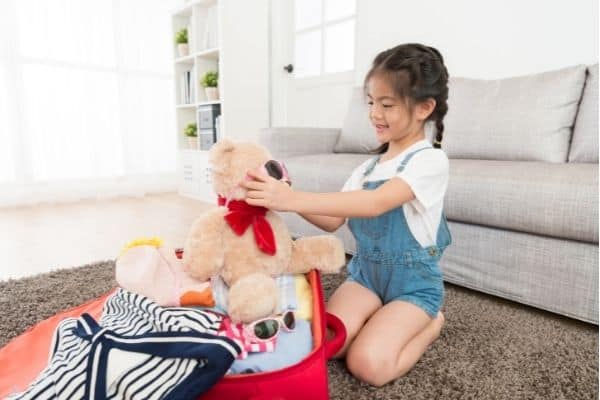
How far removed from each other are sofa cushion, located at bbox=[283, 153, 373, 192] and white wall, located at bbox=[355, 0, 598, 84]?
82 cm

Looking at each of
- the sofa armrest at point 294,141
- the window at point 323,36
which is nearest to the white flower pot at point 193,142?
the window at point 323,36

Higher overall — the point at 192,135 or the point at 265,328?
the point at 192,135

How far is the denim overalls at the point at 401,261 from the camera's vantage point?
85 centimetres

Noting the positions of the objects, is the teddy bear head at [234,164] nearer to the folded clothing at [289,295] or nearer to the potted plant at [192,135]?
the folded clothing at [289,295]

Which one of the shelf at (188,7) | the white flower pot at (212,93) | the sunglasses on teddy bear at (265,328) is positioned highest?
the shelf at (188,7)

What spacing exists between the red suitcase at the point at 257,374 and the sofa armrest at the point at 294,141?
1096mm

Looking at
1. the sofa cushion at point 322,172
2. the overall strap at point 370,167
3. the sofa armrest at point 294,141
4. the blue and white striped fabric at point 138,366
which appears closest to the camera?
the blue and white striped fabric at point 138,366

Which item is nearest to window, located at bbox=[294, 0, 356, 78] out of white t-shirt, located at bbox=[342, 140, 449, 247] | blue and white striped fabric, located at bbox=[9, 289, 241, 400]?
white t-shirt, located at bbox=[342, 140, 449, 247]

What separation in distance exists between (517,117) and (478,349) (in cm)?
91

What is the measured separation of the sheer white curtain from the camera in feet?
8.87

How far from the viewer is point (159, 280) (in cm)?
74

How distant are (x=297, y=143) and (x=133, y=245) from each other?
1.19 metres

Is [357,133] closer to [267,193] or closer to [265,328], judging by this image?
[267,193]

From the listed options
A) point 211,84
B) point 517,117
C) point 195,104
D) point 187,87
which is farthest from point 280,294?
point 187,87
